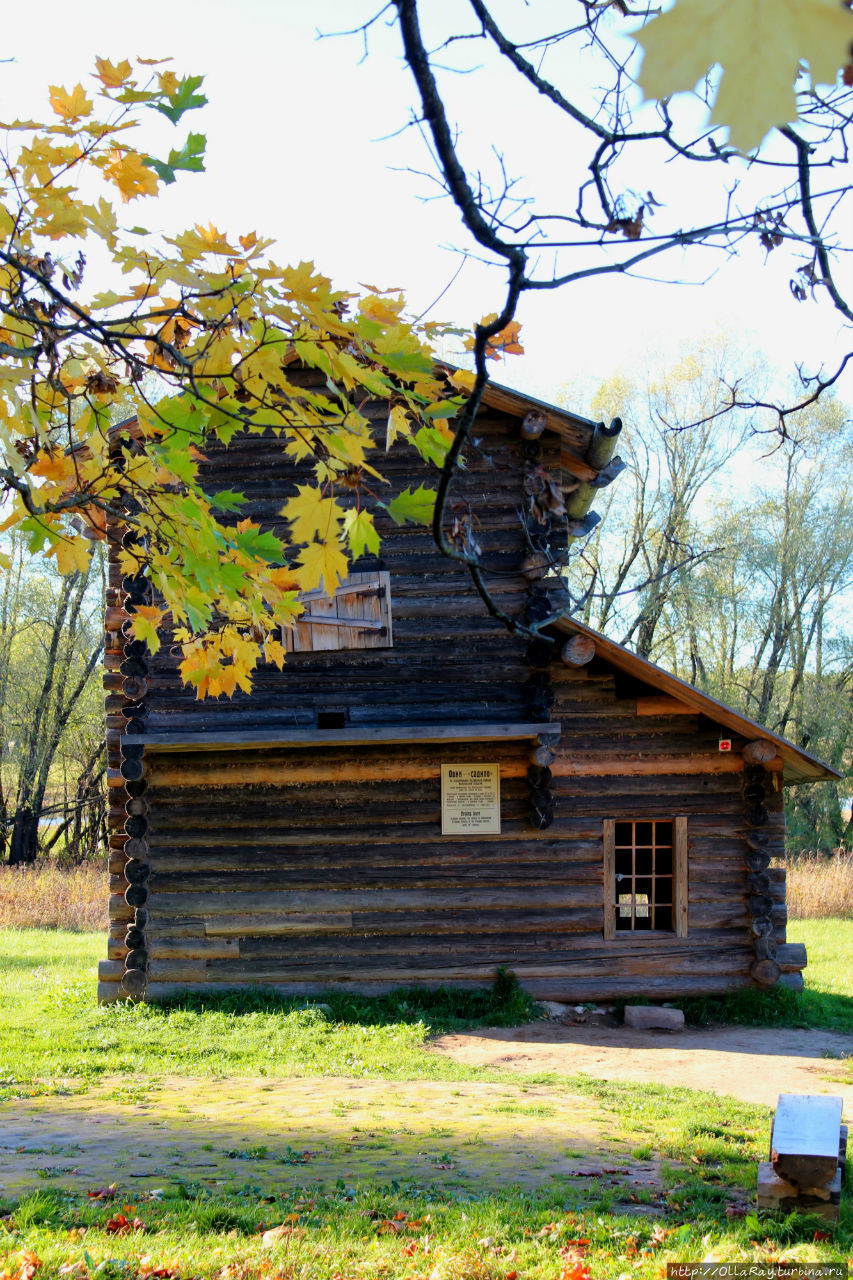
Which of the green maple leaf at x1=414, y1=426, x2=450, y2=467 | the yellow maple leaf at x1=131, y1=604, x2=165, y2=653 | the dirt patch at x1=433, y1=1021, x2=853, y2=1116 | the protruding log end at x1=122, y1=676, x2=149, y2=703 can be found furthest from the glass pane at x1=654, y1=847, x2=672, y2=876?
the green maple leaf at x1=414, y1=426, x2=450, y2=467

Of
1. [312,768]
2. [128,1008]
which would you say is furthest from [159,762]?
[128,1008]

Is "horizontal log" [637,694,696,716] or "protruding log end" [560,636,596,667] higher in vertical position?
"protruding log end" [560,636,596,667]

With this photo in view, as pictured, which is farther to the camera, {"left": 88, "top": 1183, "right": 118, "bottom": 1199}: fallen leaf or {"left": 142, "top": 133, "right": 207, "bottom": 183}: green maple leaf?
{"left": 88, "top": 1183, "right": 118, "bottom": 1199}: fallen leaf

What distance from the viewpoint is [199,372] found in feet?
12.7

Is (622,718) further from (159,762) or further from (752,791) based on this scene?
(159,762)

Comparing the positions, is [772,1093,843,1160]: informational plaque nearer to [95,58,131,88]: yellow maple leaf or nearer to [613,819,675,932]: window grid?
[95,58,131,88]: yellow maple leaf

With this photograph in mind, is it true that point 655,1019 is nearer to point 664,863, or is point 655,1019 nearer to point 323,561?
point 664,863

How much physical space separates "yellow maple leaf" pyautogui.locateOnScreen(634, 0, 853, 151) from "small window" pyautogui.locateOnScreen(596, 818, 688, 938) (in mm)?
10733

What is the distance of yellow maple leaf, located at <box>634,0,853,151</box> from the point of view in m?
1.18

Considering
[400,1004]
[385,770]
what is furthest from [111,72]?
[400,1004]

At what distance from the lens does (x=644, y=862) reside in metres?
12.1

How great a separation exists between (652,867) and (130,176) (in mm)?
9369

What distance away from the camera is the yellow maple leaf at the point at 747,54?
1.18 metres

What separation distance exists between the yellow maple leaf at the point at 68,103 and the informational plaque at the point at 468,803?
325 inches
